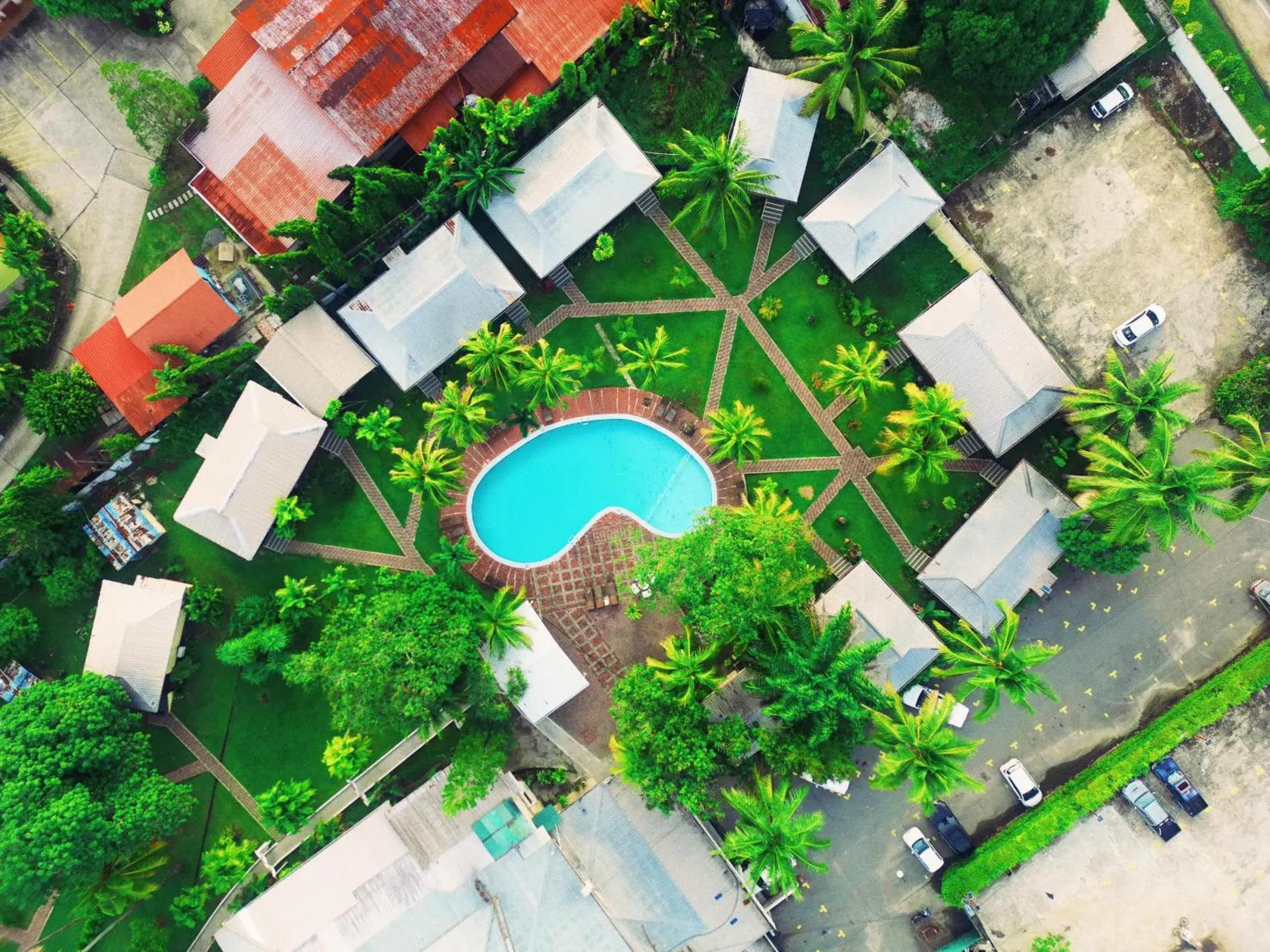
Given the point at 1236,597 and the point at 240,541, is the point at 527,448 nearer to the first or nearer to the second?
the point at 240,541

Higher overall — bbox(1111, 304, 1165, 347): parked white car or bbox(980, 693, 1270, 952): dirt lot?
bbox(1111, 304, 1165, 347): parked white car

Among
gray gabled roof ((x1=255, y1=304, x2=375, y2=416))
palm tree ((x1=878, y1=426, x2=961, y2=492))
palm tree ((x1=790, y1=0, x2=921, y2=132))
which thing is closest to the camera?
palm tree ((x1=790, y1=0, x2=921, y2=132))

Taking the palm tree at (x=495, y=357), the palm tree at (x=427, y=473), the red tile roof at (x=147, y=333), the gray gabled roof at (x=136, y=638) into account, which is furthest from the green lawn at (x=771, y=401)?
the gray gabled roof at (x=136, y=638)

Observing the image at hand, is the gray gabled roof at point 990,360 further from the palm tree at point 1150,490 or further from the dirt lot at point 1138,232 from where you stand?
the dirt lot at point 1138,232

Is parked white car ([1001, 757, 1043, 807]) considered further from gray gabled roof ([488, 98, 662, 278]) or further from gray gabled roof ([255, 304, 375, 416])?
gray gabled roof ([255, 304, 375, 416])

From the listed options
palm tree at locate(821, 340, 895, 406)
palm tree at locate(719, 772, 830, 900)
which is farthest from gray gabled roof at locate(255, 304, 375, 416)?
palm tree at locate(719, 772, 830, 900)

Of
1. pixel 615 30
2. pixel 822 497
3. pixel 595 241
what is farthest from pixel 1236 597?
pixel 615 30
